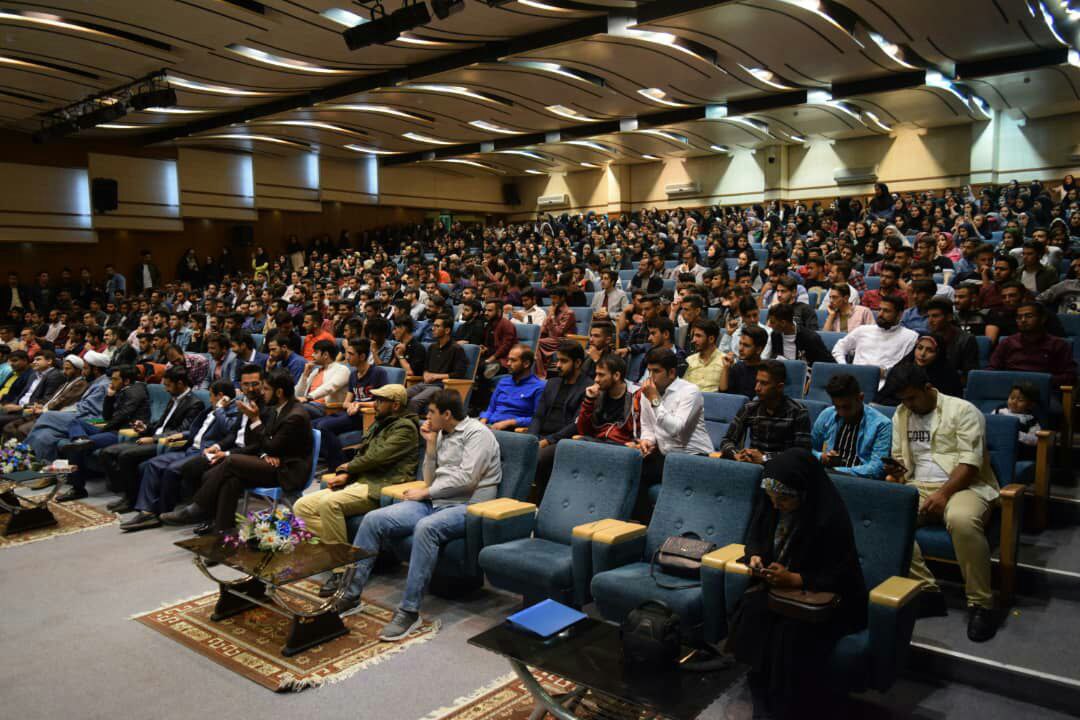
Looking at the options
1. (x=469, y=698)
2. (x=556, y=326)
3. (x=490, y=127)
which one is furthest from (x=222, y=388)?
(x=490, y=127)

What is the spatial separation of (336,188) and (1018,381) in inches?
761

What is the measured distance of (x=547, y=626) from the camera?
2555 millimetres

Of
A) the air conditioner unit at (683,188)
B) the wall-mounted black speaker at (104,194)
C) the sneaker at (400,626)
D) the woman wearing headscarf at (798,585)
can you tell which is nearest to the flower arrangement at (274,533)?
the sneaker at (400,626)

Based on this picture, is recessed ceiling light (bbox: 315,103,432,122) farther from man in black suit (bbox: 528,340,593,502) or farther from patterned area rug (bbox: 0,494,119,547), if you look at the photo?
man in black suit (bbox: 528,340,593,502)

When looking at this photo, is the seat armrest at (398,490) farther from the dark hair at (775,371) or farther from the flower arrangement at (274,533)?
the dark hair at (775,371)

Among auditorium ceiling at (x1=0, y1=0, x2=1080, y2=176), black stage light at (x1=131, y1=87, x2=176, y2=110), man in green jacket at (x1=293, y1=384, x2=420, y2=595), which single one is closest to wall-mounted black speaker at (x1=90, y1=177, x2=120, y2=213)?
auditorium ceiling at (x1=0, y1=0, x2=1080, y2=176)

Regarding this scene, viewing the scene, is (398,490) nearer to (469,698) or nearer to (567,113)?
(469,698)

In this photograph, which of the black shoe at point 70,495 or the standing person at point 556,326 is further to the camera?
the standing person at point 556,326

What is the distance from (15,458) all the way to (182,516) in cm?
155

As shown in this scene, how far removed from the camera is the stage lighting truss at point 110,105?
10883 millimetres

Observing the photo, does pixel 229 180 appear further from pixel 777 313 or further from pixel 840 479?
pixel 840 479

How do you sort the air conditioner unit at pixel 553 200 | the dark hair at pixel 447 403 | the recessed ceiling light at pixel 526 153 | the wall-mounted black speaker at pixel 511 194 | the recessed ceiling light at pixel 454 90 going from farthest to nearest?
1. the wall-mounted black speaker at pixel 511 194
2. the air conditioner unit at pixel 553 200
3. the recessed ceiling light at pixel 526 153
4. the recessed ceiling light at pixel 454 90
5. the dark hair at pixel 447 403

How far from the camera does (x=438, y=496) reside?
382 centimetres

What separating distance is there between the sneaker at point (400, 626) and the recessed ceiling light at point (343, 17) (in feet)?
25.0
